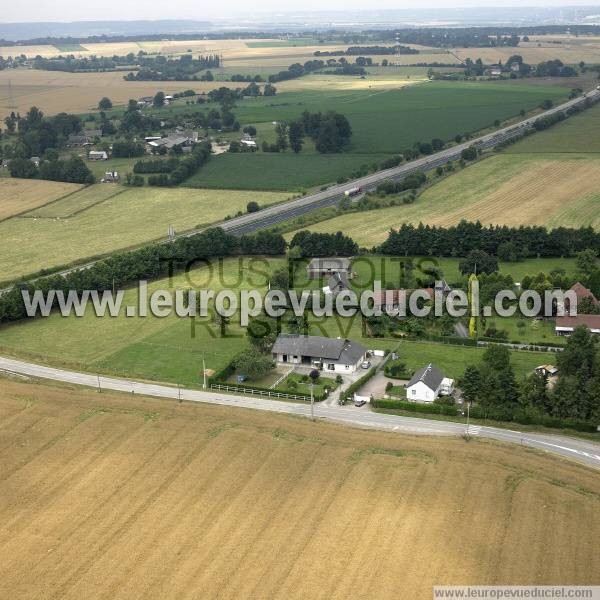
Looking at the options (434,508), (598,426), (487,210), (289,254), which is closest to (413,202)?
(487,210)

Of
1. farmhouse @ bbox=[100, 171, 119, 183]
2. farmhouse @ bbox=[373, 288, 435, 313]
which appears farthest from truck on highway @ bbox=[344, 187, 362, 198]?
farmhouse @ bbox=[373, 288, 435, 313]

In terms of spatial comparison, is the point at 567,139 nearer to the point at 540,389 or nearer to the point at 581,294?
the point at 581,294

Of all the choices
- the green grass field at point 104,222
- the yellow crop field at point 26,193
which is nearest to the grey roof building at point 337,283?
the green grass field at point 104,222

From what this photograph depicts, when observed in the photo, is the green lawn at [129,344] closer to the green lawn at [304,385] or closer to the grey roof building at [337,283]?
the green lawn at [304,385]

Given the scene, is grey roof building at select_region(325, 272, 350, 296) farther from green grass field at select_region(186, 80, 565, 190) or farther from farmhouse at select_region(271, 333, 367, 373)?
green grass field at select_region(186, 80, 565, 190)

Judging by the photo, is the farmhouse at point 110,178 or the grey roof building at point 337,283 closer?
the grey roof building at point 337,283

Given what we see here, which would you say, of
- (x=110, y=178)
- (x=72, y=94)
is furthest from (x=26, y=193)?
(x=72, y=94)
